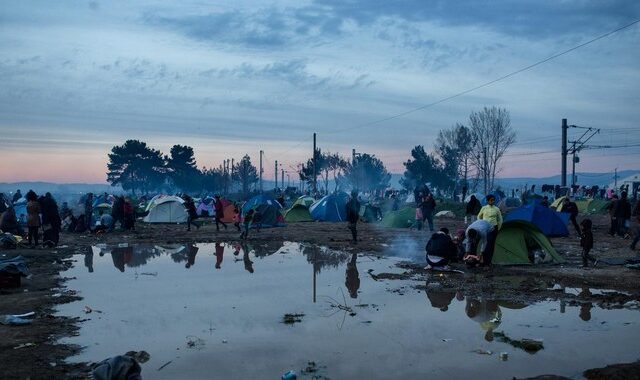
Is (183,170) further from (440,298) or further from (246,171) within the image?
(440,298)

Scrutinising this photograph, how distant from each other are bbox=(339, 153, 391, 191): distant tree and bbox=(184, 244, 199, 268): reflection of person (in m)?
62.0

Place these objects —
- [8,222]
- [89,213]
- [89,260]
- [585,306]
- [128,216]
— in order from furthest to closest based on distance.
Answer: [128,216]
[89,213]
[8,222]
[89,260]
[585,306]

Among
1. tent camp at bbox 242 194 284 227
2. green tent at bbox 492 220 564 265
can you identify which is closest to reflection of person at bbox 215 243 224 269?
green tent at bbox 492 220 564 265


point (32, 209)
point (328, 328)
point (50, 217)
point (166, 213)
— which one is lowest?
point (328, 328)

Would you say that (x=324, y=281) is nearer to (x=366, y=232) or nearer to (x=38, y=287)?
(x=38, y=287)

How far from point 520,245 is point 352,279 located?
464cm

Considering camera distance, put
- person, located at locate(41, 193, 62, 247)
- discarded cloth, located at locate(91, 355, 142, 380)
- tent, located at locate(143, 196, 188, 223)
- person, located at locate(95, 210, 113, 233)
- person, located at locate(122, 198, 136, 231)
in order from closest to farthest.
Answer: discarded cloth, located at locate(91, 355, 142, 380) < person, located at locate(41, 193, 62, 247) < person, located at locate(95, 210, 113, 233) < person, located at locate(122, 198, 136, 231) < tent, located at locate(143, 196, 188, 223)

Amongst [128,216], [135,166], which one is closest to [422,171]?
[135,166]

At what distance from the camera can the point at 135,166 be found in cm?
8719

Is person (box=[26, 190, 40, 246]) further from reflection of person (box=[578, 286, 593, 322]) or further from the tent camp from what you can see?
reflection of person (box=[578, 286, 593, 322])

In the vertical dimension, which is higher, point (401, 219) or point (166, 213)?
point (166, 213)

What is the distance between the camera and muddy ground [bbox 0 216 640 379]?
686 cm

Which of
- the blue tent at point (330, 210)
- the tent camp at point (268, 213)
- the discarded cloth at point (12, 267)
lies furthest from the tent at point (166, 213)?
the discarded cloth at point (12, 267)

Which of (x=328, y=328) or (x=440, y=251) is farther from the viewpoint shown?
(x=440, y=251)
